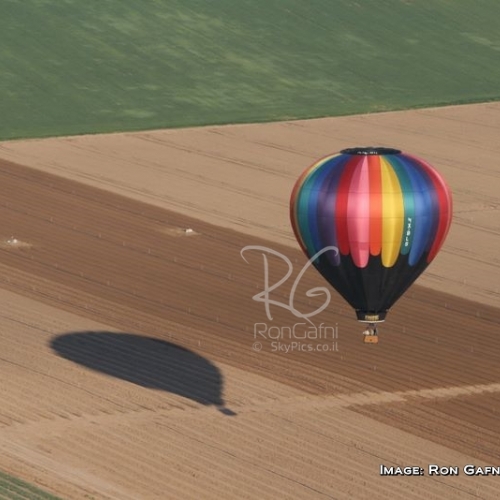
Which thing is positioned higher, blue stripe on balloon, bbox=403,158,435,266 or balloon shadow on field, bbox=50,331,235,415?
blue stripe on balloon, bbox=403,158,435,266

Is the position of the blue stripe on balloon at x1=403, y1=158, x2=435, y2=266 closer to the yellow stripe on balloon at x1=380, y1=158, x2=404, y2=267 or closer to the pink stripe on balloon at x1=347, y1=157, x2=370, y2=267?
the yellow stripe on balloon at x1=380, y1=158, x2=404, y2=267

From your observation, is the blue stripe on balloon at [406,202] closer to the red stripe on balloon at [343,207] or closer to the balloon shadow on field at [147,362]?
the red stripe on balloon at [343,207]

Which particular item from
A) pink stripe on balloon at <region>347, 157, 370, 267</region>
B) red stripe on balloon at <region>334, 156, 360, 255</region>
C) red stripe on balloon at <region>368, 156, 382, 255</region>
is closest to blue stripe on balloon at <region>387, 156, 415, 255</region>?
red stripe on balloon at <region>368, 156, 382, 255</region>

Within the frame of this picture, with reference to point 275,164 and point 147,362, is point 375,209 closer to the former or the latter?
point 147,362

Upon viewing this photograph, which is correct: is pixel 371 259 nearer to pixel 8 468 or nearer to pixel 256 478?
pixel 256 478

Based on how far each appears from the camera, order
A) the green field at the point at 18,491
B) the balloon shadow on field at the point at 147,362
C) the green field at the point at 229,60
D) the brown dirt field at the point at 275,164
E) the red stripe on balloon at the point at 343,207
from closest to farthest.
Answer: the green field at the point at 18,491
the red stripe on balloon at the point at 343,207
the balloon shadow on field at the point at 147,362
the brown dirt field at the point at 275,164
the green field at the point at 229,60

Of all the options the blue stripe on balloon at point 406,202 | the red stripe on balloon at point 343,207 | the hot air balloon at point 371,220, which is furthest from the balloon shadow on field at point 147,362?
the blue stripe on balloon at point 406,202

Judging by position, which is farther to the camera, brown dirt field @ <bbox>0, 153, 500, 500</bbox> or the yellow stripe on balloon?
the yellow stripe on balloon

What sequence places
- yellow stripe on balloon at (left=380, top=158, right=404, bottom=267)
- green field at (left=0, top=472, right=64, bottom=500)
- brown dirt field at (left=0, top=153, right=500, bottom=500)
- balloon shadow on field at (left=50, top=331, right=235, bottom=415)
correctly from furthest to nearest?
1. balloon shadow on field at (left=50, top=331, right=235, bottom=415)
2. yellow stripe on balloon at (left=380, top=158, right=404, bottom=267)
3. brown dirt field at (left=0, top=153, right=500, bottom=500)
4. green field at (left=0, top=472, right=64, bottom=500)

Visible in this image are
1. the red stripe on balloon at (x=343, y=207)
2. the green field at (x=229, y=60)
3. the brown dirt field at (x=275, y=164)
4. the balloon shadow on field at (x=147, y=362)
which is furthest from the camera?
the green field at (x=229, y=60)
